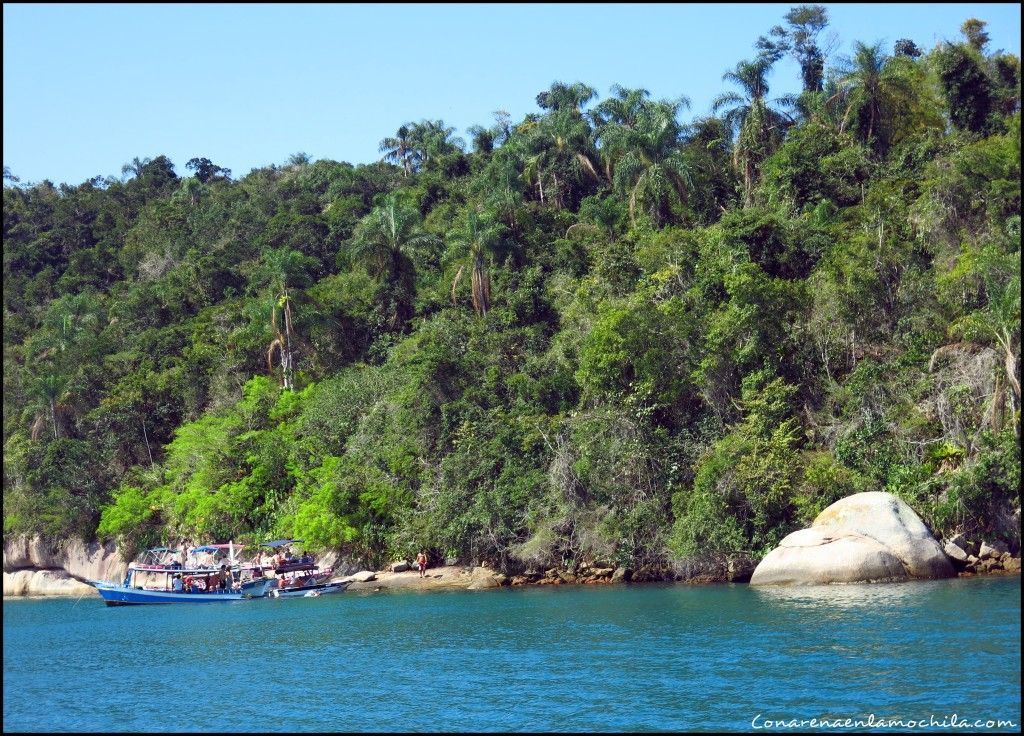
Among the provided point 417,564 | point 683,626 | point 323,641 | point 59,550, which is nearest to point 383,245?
point 417,564

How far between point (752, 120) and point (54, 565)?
4239 centimetres

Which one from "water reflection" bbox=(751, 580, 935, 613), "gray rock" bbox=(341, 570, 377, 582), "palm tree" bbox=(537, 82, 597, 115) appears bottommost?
"gray rock" bbox=(341, 570, 377, 582)

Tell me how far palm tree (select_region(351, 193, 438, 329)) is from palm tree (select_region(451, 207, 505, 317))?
172 inches

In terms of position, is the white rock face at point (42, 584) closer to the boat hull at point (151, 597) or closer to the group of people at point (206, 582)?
the boat hull at point (151, 597)

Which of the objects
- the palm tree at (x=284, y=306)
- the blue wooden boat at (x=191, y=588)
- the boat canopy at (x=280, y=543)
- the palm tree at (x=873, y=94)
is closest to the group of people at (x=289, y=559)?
the boat canopy at (x=280, y=543)

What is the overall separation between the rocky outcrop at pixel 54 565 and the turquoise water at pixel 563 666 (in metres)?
20.3

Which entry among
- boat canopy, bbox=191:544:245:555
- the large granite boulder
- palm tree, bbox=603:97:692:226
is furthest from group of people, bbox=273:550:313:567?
palm tree, bbox=603:97:692:226

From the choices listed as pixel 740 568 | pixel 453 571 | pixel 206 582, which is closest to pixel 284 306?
pixel 206 582

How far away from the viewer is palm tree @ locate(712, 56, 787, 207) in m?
54.8

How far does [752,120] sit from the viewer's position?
54.8 metres

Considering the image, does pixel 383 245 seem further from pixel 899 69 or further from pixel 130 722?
pixel 130 722

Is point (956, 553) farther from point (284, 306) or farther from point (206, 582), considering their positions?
point (284, 306)

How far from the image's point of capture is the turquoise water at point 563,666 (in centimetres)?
1817

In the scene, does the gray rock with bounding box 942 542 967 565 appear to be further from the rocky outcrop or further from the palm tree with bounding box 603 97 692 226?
the rocky outcrop
